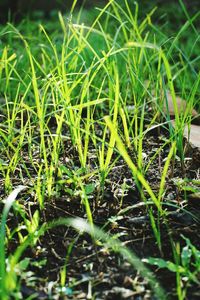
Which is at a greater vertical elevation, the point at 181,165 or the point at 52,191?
the point at 181,165

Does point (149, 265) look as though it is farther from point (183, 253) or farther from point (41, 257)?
point (41, 257)

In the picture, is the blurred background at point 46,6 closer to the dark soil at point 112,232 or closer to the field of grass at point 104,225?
the field of grass at point 104,225

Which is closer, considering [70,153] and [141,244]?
[141,244]

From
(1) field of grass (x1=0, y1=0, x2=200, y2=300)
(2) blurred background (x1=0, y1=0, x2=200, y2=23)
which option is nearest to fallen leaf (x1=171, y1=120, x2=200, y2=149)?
(1) field of grass (x1=0, y1=0, x2=200, y2=300)

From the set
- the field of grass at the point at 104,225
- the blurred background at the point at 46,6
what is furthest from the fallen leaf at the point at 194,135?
the blurred background at the point at 46,6

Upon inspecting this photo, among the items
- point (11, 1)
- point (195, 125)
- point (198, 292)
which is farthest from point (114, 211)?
point (11, 1)

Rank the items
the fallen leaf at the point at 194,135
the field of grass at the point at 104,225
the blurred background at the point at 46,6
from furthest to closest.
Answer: the blurred background at the point at 46,6 → the fallen leaf at the point at 194,135 → the field of grass at the point at 104,225

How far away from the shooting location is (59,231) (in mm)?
1436

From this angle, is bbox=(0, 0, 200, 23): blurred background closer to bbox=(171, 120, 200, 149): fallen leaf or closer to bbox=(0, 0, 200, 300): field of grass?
bbox=(171, 120, 200, 149): fallen leaf

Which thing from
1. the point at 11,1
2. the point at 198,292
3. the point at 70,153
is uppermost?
the point at 198,292

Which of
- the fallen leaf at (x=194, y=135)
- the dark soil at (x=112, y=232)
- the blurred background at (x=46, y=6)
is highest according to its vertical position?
the fallen leaf at (x=194, y=135)

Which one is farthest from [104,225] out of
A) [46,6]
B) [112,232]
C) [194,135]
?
[46,6]

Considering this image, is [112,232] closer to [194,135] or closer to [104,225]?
[104,225]

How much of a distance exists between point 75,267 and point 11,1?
3514 millimetres
